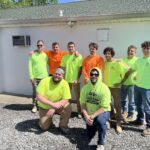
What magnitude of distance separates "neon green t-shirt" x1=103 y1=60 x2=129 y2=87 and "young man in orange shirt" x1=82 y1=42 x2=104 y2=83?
0.64 ft

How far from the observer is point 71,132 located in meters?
6.45

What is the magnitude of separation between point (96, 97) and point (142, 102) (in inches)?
49.2

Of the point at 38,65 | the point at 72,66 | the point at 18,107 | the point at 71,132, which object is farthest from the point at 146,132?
the point at 18,107

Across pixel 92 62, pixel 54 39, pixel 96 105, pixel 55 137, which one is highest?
pixel 54 39

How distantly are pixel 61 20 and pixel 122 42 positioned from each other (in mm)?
1863

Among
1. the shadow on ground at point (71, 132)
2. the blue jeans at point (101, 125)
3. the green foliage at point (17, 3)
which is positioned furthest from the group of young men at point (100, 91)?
the green foliage at point (17, 3)

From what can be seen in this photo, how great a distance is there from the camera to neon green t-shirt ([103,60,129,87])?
6.47 m

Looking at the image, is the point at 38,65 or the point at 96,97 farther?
the point at 38,65

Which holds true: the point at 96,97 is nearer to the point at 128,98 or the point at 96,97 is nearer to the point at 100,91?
the point at 100,91

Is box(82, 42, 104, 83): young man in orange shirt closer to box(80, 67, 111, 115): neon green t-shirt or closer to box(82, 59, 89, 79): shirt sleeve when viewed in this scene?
box(82, 59, 89, 79): shirt sleeve

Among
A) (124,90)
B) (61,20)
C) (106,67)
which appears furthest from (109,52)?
(61,20)

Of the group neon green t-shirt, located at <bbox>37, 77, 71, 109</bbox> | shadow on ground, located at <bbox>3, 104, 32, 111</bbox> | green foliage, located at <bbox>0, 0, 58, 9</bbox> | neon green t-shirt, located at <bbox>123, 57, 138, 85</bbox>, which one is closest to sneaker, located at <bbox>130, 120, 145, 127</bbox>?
neon green t-shirt, located at <bbox>123, 57, 138, 85</bbox>

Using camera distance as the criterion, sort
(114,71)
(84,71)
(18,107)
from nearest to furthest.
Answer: (114,71), (84,71), (18,107)

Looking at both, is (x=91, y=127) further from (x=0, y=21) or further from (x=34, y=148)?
(x=0, y=21)
